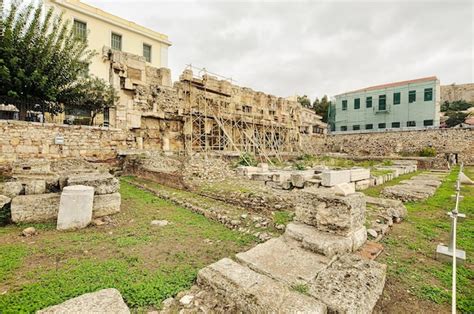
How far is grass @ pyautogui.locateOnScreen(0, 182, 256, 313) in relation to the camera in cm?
249

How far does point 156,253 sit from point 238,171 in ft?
26.3

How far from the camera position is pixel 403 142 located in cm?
2533

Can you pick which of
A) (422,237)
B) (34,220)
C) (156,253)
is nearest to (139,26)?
(34,220)

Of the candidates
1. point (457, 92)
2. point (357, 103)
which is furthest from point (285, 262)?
point (457, 92)

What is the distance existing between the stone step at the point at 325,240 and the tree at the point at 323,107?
44032 mm

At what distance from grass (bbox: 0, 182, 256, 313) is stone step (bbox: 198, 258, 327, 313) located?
1.50 feet

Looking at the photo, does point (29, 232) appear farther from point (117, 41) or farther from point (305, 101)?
point (305, 101)

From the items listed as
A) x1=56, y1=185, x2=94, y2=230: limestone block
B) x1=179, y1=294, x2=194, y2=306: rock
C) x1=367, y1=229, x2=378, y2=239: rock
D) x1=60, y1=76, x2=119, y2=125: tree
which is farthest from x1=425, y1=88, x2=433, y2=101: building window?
x1=56, y1=185, x2=94, y2=230: limestone block

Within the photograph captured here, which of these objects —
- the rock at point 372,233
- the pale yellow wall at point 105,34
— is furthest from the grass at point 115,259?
the pale yellow wall at point 105,34

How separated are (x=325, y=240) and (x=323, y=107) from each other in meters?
46.3

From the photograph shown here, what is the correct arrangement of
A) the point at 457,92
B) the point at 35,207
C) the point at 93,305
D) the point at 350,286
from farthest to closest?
1. the point at 457,92
2. the point at 35,207
3. the point at 350,286
4. the point at 93,305

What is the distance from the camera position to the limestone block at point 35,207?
4.54m

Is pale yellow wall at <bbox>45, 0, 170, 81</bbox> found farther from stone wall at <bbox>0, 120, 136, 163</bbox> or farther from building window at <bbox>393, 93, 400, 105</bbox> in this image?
building window at <bbox>393, 93, 400, 105</bbox>

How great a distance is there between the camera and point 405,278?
2.87 m
